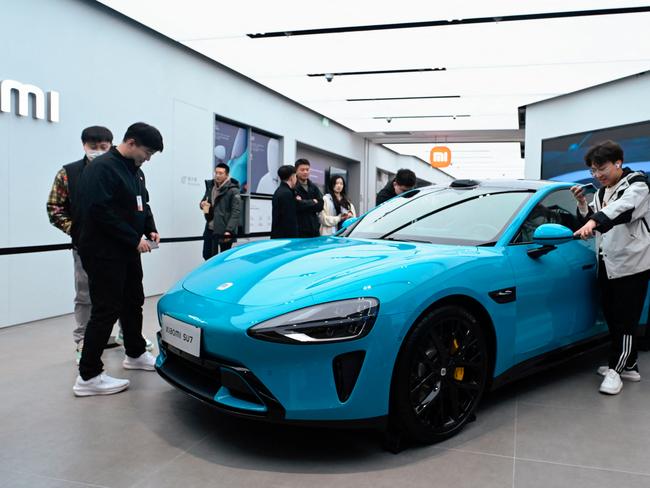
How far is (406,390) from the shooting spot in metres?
2.21

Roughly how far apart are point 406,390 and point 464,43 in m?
5.90

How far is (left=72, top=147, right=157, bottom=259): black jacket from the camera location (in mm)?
2898

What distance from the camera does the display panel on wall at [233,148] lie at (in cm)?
829

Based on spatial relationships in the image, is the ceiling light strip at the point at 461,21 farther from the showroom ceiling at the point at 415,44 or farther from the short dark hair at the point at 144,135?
the short dark hair at the point at 144,135

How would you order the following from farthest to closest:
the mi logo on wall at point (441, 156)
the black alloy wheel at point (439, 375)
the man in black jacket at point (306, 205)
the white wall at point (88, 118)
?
the mi logo on wall at point (441, 156) < the man in black jacket at point (306, 205) < the white wall at point (88, 118) < the black alloy wheel at point (439, 375)

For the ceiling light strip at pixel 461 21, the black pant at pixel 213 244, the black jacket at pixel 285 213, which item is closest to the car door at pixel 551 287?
the black jacket at pixel 285 213

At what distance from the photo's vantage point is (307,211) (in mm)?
5527

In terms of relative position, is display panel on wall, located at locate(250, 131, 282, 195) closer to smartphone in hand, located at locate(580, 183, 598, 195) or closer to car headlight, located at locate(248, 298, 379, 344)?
smartphone in hand, located at locate(580, 183, 598, 195)

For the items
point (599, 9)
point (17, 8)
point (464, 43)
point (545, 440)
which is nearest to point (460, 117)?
point (464, 43)

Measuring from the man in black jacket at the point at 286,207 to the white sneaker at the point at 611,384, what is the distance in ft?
9.93

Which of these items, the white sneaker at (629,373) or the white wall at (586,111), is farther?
the white wall at (586,111)

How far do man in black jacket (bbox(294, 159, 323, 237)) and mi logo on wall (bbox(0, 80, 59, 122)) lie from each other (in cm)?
247

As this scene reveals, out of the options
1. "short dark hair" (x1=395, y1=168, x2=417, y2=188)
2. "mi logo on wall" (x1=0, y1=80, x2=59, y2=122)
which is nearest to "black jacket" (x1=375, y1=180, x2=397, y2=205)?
"short dark hair" (x1=395, y1=168, x2=417, y2=188)

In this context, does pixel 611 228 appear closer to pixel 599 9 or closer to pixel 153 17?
pixel 599 9
